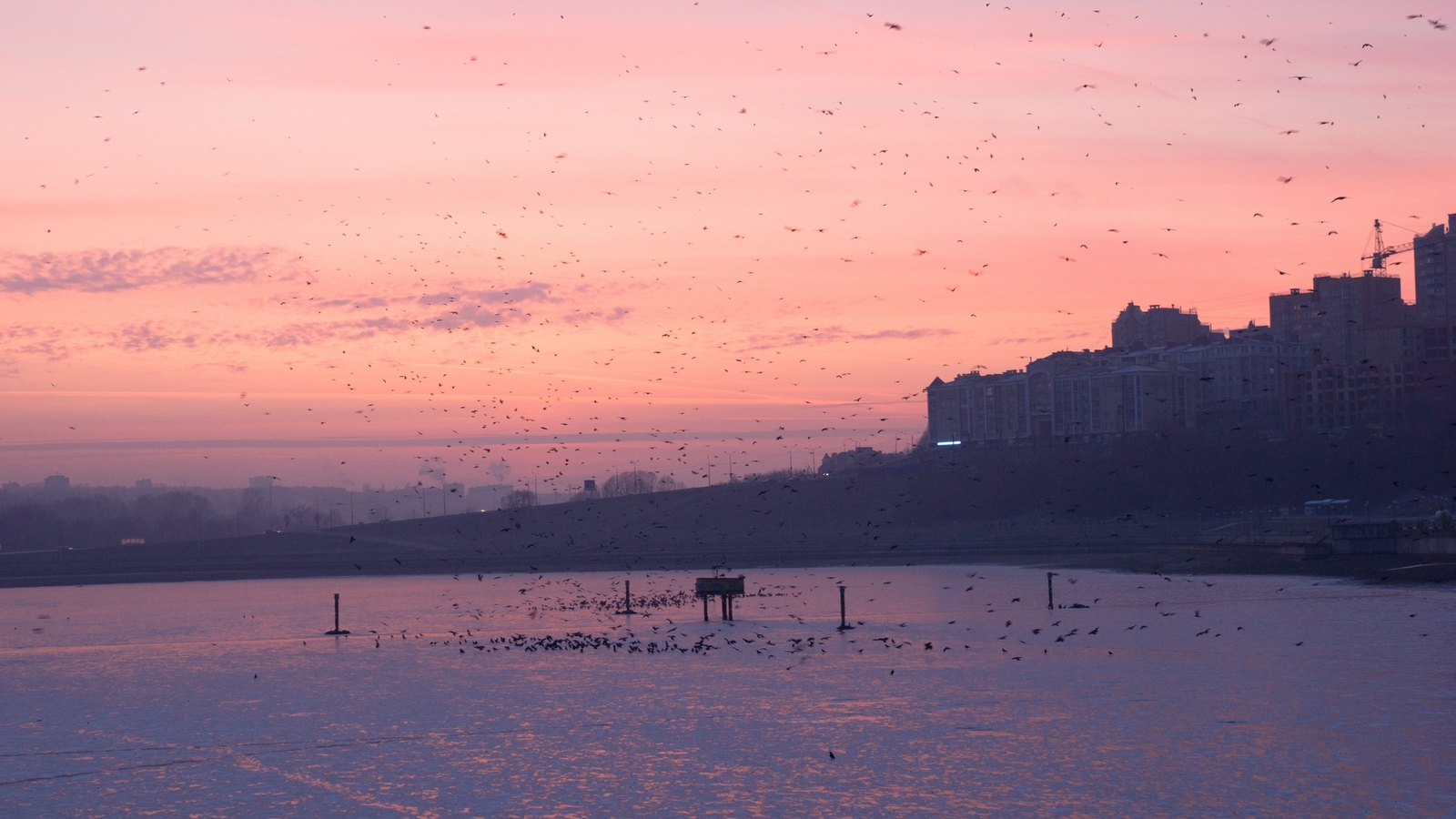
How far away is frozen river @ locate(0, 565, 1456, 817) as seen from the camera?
52.9 feet

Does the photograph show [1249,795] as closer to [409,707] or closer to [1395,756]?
[1395,756]

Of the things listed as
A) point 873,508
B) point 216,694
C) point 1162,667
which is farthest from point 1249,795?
point 873,508

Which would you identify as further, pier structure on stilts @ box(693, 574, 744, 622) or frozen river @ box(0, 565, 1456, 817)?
pier structure on stilts @ box(693, 574, 744, 622)

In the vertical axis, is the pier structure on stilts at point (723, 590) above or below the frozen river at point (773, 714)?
above

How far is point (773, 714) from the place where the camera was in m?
22.0

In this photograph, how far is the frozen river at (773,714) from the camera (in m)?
16.1

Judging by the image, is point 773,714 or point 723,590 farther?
point 723,590

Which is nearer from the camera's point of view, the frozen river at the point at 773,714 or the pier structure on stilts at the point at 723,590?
the frozen river at the point at 773,714

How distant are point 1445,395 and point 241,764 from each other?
15627 centimetres

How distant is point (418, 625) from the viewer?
43.2 metres

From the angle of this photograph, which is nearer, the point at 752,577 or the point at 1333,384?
the point at 752,577

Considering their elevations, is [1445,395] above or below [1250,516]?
above

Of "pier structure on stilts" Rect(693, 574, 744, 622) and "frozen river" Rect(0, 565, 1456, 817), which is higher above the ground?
"pier structure on stilts" Rect(693, 574, 744, 622)

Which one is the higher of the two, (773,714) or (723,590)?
(723,590)
